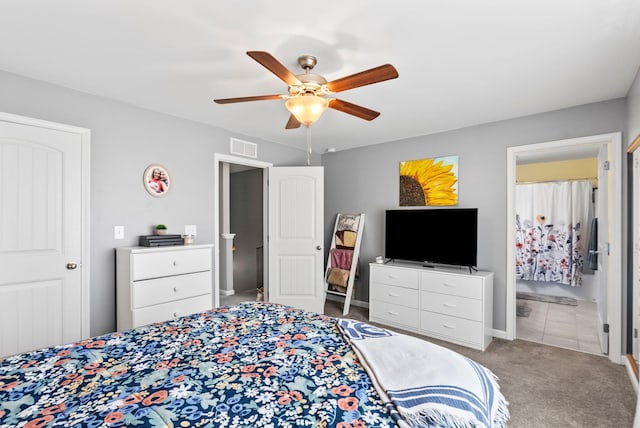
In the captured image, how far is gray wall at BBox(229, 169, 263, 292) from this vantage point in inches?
231

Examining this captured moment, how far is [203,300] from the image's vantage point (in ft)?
10.3

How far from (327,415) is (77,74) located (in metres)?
2.84

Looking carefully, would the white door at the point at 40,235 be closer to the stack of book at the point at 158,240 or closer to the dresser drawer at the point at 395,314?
the stack of book at the point at 158,240

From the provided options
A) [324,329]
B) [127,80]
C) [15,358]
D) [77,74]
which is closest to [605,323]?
[324,329]

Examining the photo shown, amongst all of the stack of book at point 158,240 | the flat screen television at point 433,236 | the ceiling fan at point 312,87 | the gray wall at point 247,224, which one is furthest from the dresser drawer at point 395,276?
the gray wall at point 247,224

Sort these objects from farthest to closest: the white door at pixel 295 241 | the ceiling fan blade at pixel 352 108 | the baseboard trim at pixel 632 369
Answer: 1. the white door at pixel 295 241
2. the baseboard trim at pixel 632 369
3. the ceiling fan blade at pixel 352 108

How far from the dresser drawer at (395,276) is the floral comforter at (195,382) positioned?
2.15 meters

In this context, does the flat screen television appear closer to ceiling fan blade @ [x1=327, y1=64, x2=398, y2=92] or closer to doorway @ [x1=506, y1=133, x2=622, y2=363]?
doorway @ [x1=506, y1=133, x2=622, y2=363]

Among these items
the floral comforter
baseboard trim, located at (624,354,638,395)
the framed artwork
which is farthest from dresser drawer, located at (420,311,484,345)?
the framed artwork

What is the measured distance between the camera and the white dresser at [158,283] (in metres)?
2.66

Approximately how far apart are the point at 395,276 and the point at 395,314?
45 centimetres

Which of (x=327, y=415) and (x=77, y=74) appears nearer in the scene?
(x=327, y=415)

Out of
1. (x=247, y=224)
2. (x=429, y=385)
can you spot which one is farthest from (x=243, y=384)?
(x=247, y=224)

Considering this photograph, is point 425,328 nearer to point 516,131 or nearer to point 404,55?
point 516,131
